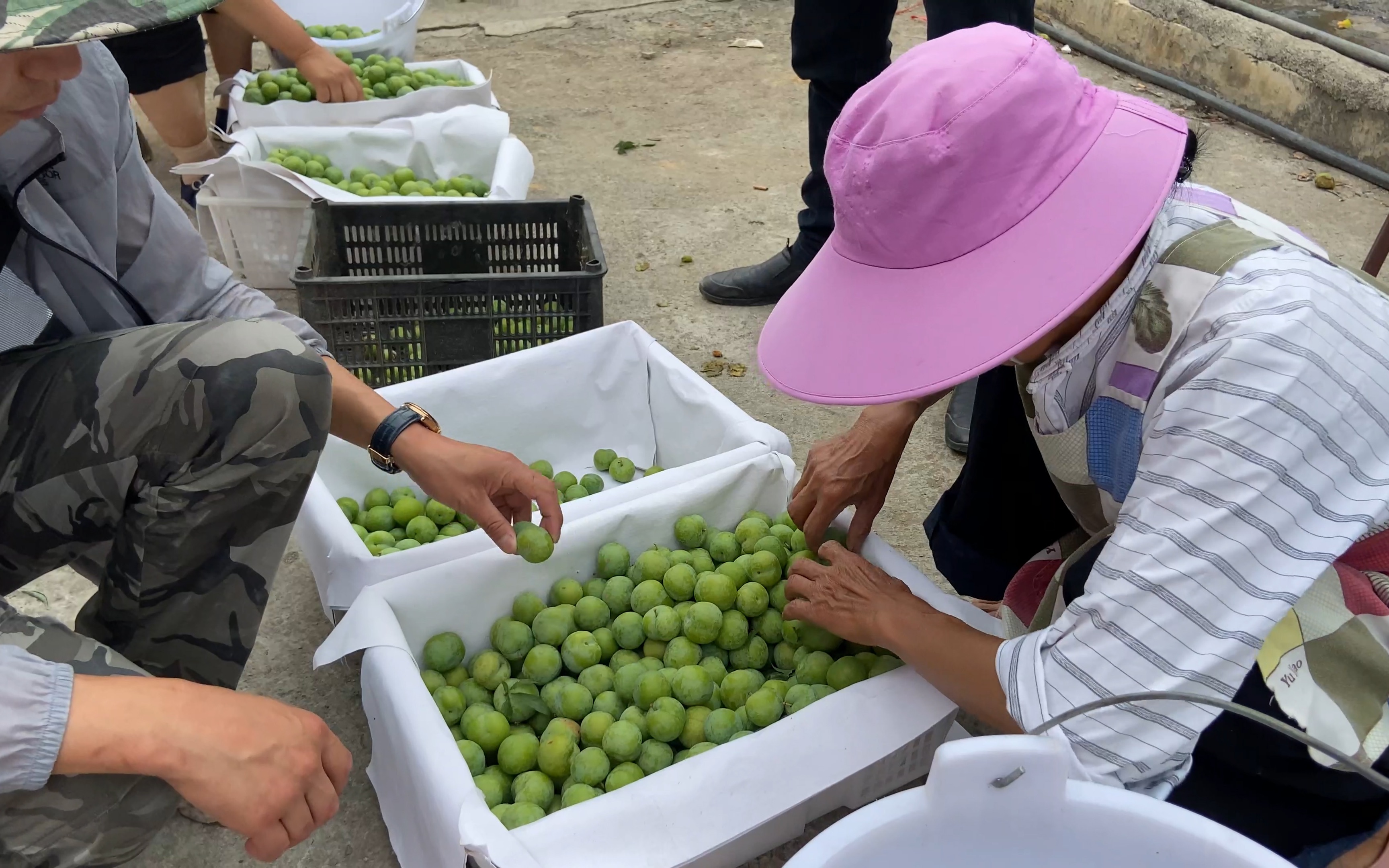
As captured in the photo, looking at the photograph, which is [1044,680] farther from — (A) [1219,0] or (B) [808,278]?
(A) [1219,0]

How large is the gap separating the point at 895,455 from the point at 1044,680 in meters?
0.67

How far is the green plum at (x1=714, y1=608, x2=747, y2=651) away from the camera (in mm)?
1714

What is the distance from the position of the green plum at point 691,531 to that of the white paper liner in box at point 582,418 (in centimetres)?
8

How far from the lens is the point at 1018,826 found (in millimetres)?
1060

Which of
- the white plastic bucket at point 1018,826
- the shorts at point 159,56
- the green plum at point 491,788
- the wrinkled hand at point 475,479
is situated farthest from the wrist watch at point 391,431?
the shorts at point 159,56

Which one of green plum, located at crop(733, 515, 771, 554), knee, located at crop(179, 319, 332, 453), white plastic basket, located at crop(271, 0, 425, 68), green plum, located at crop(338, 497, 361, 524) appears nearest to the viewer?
knee, located at crop(179, 319, 332, 453)

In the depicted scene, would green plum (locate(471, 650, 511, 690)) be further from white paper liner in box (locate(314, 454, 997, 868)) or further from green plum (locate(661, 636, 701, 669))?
green plum (locate(661, 636, 701, 669))

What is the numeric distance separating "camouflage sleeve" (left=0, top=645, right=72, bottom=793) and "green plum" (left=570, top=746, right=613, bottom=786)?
2.39 feet

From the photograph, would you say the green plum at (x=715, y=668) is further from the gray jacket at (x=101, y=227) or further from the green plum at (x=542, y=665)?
the gray jacket at (x=101, y=227)

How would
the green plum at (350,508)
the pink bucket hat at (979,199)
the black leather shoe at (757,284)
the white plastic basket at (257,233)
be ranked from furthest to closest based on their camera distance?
the black leather shoe at (757,284), the white plastic basket at (257,233), the green plum at (350,508), the pink bucket hat at (979,199)

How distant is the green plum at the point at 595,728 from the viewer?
5.22 feet

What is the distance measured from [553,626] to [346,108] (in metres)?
2.32

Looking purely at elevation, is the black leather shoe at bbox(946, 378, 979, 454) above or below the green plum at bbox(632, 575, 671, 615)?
below

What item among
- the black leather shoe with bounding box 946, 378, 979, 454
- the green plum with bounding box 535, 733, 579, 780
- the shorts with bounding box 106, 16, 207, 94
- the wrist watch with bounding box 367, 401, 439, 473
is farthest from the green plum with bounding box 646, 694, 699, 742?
the shorts with bounding box 106, 16, 207, 94
